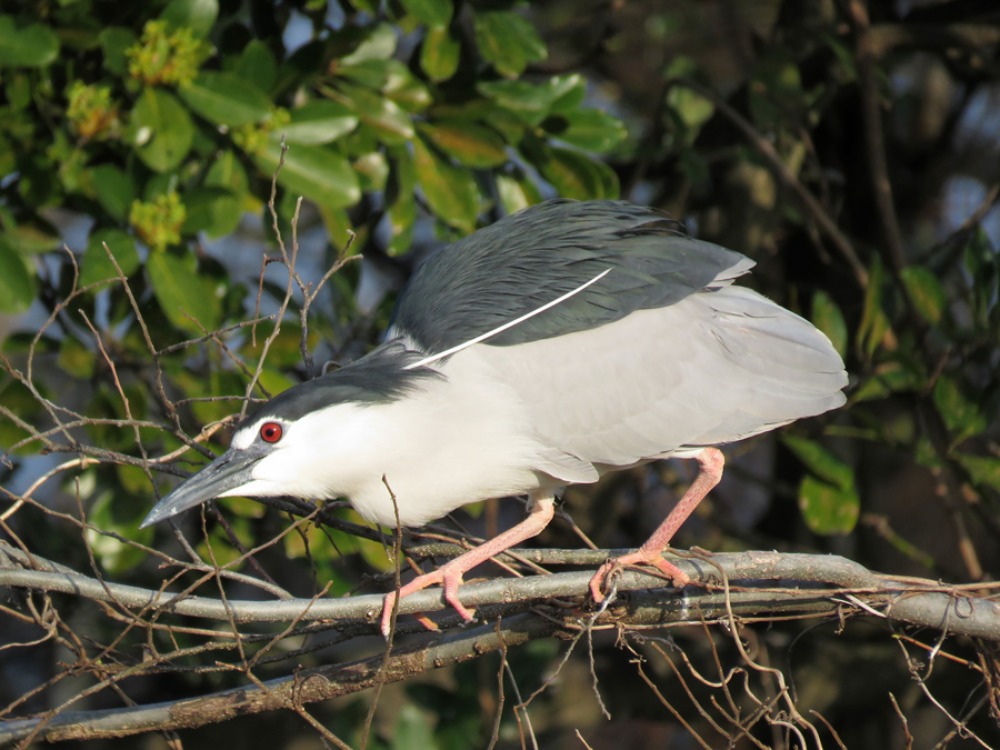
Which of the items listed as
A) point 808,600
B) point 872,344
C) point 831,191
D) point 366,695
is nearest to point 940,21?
point 831,191

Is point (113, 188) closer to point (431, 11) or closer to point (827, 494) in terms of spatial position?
point (431, 11)

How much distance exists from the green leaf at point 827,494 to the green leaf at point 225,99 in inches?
59.9

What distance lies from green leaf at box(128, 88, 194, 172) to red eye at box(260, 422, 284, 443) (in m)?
0.69

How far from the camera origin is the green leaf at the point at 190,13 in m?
2.26

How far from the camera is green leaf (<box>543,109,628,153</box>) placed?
275cm

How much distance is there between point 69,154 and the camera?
2340 mm

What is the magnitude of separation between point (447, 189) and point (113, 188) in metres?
0.72

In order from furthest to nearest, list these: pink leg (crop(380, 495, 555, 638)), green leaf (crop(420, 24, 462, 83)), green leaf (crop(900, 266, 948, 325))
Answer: green leaf (crop(900, 266, 948, 325)), green leaf (crop(420, 24, 462, 83)), pink leg (crop(380, 495, 555, 638))

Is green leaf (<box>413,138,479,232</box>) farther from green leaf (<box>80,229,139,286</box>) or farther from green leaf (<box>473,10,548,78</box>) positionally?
green leaf (<box>80,229,139,286</box>)

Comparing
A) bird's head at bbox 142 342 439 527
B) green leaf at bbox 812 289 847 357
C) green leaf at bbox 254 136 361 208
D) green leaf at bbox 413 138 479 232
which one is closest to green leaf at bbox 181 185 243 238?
green leaf at bbox 254 136 361 208

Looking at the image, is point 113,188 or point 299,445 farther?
point 113,188

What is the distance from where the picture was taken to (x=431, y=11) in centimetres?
236

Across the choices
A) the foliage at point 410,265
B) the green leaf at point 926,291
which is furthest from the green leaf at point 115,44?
the green leaf at point 926,291

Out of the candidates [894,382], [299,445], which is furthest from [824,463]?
[299,445]
